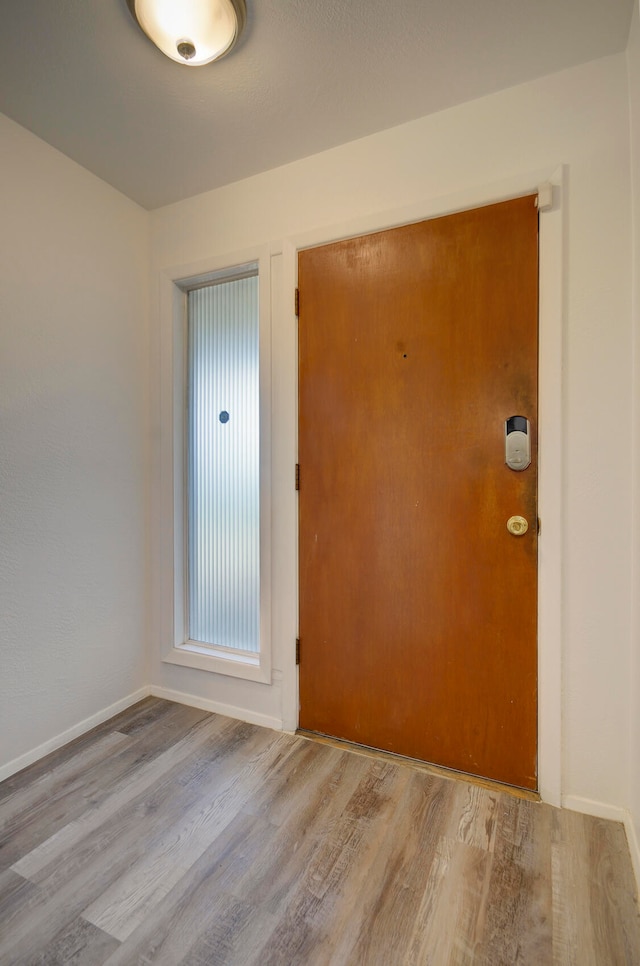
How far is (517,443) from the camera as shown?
1556 millimetres

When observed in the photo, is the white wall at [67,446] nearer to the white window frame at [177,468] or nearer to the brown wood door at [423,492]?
the white window frame at [177,468]

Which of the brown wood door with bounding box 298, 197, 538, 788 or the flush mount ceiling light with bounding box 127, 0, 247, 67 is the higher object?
the flush mount ceiling light with bounding box 127, 0, 247, 67

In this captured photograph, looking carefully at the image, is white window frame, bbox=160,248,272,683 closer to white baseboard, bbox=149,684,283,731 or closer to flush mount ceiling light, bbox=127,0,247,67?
white baseboard, bbox=149,684,283,731

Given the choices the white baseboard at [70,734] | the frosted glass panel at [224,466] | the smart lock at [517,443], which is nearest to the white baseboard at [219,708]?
the white baseboard at [70,734]

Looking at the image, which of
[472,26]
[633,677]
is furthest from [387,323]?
[633,677]

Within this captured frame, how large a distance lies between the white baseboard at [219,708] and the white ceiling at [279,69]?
2.52 meters

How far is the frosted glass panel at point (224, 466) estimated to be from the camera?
2111 millimetres

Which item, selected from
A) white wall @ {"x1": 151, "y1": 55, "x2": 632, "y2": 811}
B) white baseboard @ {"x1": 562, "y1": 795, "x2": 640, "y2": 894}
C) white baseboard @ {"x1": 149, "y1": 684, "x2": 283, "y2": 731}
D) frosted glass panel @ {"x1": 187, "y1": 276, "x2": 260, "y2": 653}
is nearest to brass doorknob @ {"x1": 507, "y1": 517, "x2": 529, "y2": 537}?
white wall @ {"x1": 151, "y1": 55, "x2": 632, "y2": 811}

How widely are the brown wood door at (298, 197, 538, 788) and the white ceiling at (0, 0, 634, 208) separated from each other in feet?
1.45

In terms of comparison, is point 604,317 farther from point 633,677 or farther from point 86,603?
point 86,603

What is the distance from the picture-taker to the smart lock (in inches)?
60.9

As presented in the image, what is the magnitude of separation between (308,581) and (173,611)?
2.67ft

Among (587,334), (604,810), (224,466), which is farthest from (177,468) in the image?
(604,810)

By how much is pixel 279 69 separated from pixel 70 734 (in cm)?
275
